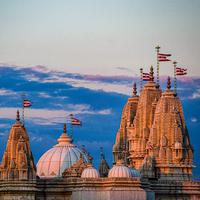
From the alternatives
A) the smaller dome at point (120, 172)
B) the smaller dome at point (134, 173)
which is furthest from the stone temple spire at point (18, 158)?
the smaller dome at point (134, 173)

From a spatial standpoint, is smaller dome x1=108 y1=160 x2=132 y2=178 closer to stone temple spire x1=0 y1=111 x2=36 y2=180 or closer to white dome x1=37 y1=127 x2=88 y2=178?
stone temple spire x1=0 y1=111 x2=36 y2=180

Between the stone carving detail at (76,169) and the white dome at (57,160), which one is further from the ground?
the white dome at (57,160)

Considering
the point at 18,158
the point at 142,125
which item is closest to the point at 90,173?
the point at 18,158

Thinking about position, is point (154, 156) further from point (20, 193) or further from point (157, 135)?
point (20, 193)

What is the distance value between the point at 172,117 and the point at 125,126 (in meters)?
14.3

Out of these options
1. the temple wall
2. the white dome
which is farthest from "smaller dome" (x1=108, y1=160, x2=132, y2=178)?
the white dome

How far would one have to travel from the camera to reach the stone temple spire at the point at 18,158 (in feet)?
490

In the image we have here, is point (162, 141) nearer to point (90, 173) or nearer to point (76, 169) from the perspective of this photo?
point (76, 169)

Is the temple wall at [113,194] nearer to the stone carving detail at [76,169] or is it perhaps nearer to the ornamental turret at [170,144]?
the stone carving detail at [76,169]

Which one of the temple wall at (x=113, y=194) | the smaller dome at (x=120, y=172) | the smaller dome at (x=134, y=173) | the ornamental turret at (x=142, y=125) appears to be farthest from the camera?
the ornamental turret at (x=142, y=125)

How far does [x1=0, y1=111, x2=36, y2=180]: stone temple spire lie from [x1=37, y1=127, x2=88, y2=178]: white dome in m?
5.90

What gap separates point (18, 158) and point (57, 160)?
8.37m

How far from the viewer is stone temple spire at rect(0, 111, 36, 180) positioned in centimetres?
14950

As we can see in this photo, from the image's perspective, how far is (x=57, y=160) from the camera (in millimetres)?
157750
